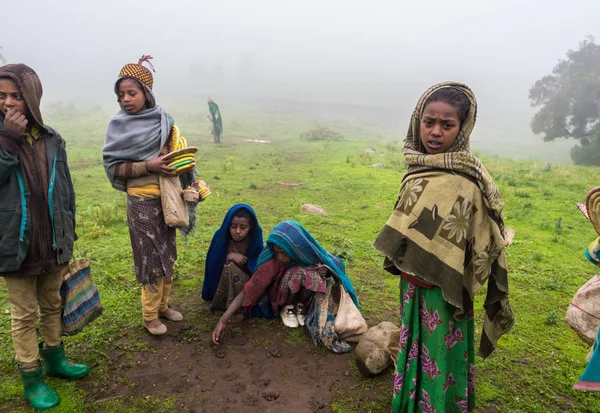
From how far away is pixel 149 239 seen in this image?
3422 mm

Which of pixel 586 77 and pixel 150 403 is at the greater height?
pixel 586 77

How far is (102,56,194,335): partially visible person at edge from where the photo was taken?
3.23m

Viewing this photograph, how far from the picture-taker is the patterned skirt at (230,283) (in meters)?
4.02

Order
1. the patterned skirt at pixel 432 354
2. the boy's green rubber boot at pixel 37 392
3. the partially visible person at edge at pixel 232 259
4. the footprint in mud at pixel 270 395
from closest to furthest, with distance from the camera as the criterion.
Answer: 1. the patterned skirt at pixel 432 354
2. the boy's green rubber boot at pixel 37 392
3. the footprint in mud at pixel 270 395
4. the partially visible person at edge at pixel 232 259

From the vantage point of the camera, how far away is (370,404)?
2.94 meters

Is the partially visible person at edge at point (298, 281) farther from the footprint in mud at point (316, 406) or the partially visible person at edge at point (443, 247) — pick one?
the partially visible person at edge at point (443, 247)

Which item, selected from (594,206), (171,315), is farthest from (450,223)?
(171,315)

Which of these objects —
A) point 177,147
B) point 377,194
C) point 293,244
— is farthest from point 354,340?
point 377,194

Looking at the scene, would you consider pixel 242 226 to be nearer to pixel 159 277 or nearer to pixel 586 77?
pixel 159 277

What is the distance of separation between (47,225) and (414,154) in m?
2.43

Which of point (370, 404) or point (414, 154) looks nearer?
point (414, 154)

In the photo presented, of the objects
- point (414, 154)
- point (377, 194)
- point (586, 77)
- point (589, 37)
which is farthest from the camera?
point (589, 37)

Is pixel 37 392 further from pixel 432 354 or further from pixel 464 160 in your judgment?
pixel 464 160

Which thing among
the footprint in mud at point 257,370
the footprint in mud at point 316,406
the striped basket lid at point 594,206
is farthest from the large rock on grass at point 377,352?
the striped basket lid at point 594,206
